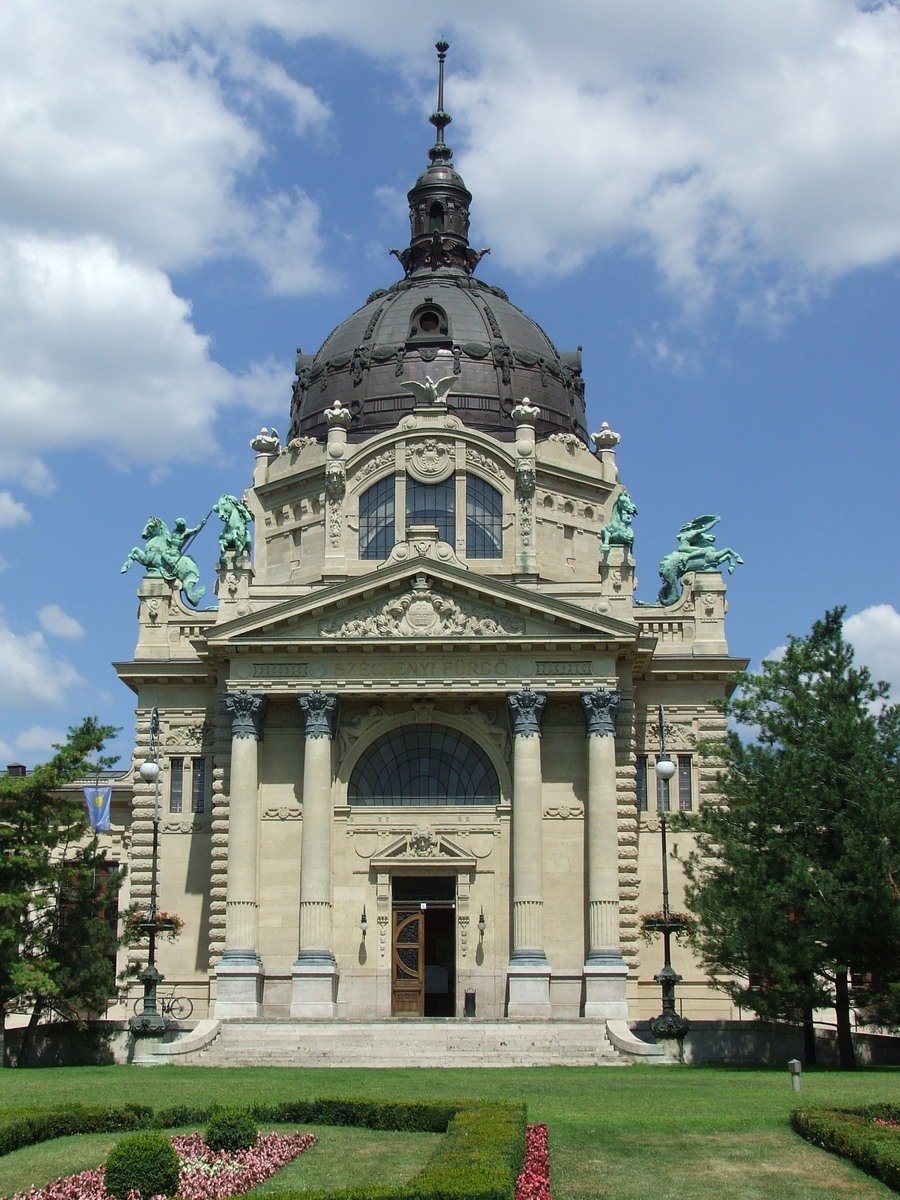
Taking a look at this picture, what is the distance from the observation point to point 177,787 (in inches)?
2201

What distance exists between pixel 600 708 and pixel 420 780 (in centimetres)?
637

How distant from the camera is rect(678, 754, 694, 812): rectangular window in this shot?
55.0m

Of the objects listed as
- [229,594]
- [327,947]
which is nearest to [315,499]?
[229,594]

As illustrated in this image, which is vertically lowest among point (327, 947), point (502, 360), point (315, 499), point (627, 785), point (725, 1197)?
point (725, 1197)

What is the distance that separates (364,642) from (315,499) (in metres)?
11.9

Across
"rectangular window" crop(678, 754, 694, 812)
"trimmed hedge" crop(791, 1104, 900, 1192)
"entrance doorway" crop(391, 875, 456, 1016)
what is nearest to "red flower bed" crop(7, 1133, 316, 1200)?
"trimmed hedge" crop(791, 1104, 900, 1192)

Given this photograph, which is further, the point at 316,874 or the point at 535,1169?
the point at 316,874

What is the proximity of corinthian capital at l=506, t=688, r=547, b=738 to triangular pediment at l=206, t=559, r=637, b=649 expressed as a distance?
1.77 meters

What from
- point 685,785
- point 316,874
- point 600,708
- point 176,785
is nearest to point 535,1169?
point 316,874

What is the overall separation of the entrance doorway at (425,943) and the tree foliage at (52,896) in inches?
380

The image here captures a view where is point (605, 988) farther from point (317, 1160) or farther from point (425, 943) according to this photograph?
point (317, 1160)

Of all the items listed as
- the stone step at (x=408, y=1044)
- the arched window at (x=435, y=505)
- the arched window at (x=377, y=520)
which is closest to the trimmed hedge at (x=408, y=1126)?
the stone step at (x=408, y=1044)

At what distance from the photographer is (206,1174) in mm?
21188

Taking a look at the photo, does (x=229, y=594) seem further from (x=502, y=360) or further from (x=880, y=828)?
(x=880, y=828)
